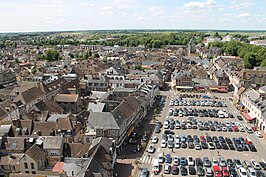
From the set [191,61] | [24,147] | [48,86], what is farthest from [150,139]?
[191,61]

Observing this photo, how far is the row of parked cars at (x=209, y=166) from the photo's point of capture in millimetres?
36625

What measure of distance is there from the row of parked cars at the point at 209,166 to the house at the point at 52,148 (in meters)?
13.9

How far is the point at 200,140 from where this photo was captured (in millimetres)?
48281

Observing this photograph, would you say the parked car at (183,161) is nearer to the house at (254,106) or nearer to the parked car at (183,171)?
the parked car at (183,171)

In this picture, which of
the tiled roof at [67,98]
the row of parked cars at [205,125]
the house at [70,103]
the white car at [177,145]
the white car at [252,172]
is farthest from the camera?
the tiled roof at [67,98]

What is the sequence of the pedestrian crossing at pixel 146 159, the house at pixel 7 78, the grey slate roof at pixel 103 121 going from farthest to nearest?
the house at pixel 7 78, the grey slate roof at pixel 103 121, the pedestrian crossing at pixel 146 159

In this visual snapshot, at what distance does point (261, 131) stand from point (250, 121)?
17.4ft

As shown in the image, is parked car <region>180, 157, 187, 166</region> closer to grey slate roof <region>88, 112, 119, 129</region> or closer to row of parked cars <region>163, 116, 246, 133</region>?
grey slate roof <region>88, 112, 119, 129</region>

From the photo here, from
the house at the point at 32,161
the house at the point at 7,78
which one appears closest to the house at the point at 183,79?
the house at the point at 7,78

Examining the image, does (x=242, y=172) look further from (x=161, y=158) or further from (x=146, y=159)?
(x=146, y=159)

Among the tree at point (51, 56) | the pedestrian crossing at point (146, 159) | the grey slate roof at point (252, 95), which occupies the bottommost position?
the pedestrian crossing at point (146, 159)

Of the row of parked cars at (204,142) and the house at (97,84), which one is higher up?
the house at (97,84)

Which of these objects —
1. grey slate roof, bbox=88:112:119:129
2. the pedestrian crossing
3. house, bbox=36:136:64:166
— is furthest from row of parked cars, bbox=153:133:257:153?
house, bbox=36:136:64:166

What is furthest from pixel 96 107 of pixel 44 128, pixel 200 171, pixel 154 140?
pixel 200 171
